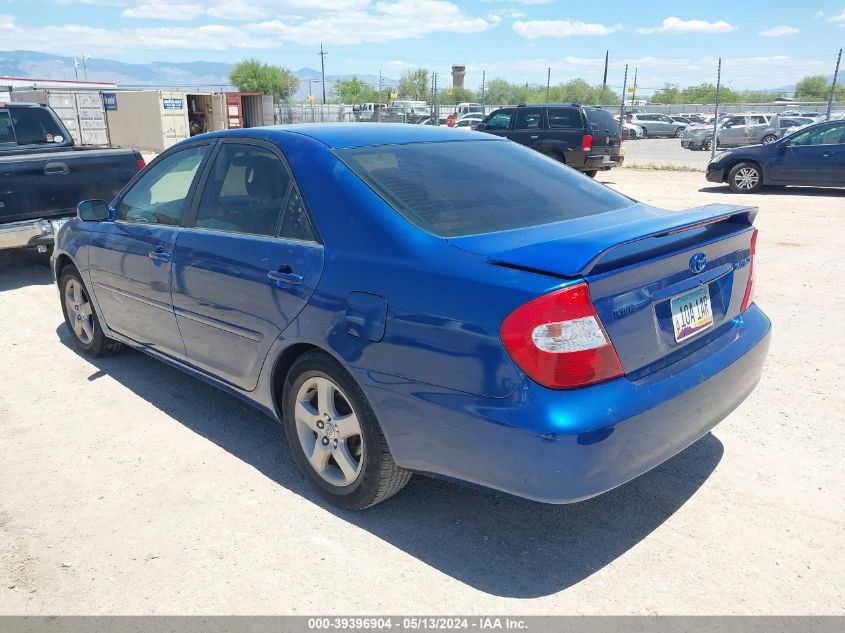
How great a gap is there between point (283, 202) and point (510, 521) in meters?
1.79

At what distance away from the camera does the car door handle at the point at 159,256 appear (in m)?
3.89

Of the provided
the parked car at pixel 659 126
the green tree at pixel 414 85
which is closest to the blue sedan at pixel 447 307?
the parked car at pixel 659 126

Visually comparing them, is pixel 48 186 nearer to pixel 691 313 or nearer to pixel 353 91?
pixel 691 313

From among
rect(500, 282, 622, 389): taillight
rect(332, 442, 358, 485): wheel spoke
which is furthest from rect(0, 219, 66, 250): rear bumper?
rect(500, 282, 622, 389): taillight

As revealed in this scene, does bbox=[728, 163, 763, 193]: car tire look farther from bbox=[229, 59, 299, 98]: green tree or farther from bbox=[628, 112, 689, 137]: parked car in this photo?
bbox=[229, 59, 299, 98]: green tree

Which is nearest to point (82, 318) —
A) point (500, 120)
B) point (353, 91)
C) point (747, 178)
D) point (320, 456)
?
point (320, 456)

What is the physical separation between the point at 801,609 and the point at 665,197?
39.9 ft

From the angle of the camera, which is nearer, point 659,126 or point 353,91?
point 659,126

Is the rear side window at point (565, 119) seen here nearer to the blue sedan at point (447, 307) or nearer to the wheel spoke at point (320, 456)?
the blue sedan at point (447, 307)

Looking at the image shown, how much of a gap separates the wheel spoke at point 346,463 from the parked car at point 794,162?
13421 millimetres

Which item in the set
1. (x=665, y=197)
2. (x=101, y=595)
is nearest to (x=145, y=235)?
(x=101, y=595)

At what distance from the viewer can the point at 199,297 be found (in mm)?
3666

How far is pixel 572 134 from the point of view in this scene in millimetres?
15961

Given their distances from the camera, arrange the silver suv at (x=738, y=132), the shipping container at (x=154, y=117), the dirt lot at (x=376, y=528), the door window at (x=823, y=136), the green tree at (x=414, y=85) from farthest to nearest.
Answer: the green tree at (x=414, y=85), the silver suv at (x=738, y=132), the shipping container at (x=154, y=117), the door window at (x=823, y=136), the dirt lot at (x=376, y=528)
